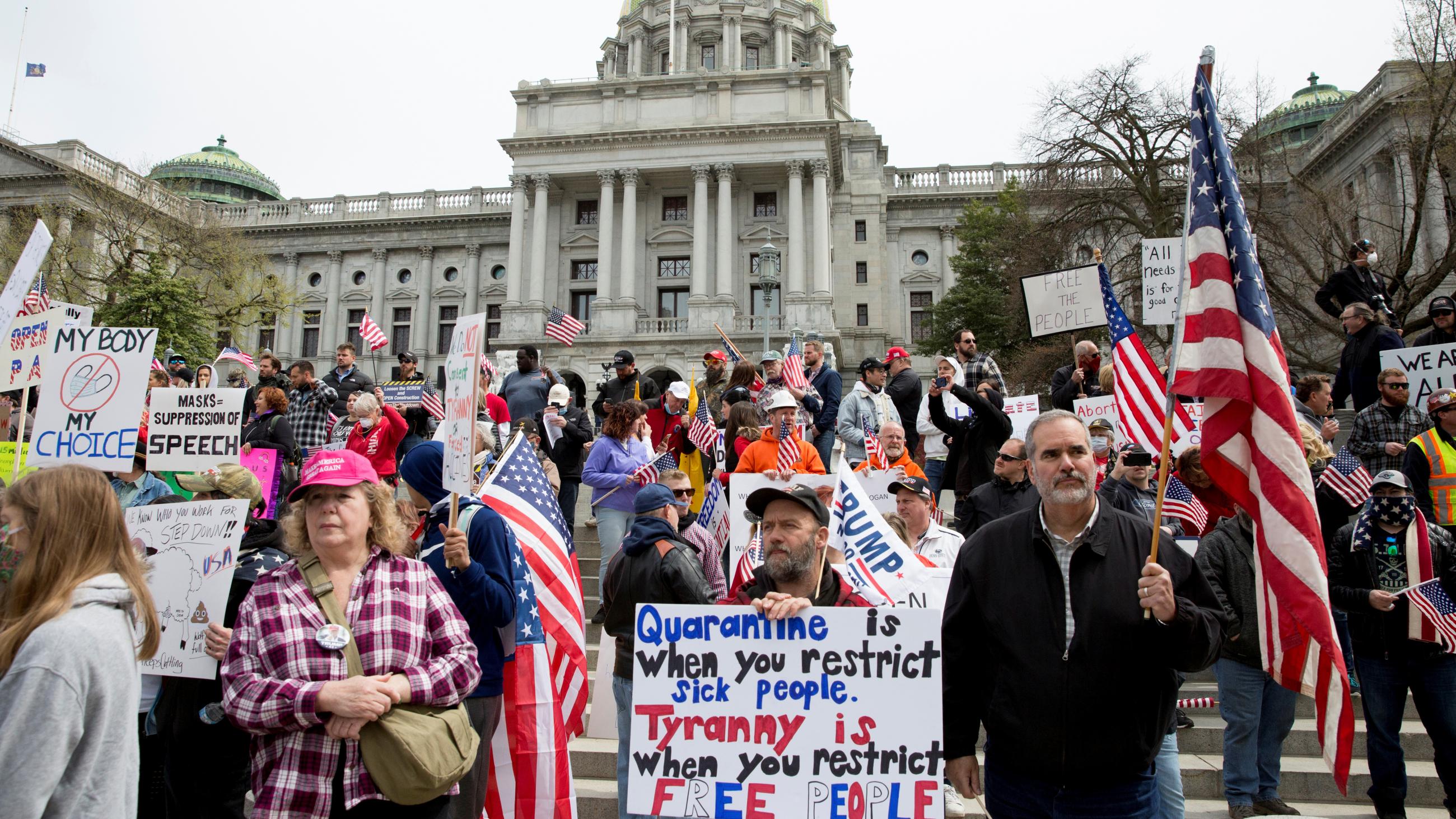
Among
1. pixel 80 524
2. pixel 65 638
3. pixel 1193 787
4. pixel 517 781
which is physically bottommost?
pixel 1193 787

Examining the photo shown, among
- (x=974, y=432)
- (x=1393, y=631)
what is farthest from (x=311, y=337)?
(x=1393, y=631)

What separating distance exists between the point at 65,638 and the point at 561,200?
154 feet

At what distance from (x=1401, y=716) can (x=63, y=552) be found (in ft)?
20.5

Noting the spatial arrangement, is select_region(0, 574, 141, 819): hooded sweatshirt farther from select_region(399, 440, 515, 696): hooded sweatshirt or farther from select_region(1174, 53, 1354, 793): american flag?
select_region(1174, 53, 1354, 793): american flag

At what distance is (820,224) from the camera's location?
43.8 metres

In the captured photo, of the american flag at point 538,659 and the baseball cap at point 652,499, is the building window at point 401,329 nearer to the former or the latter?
the american flag at point 538,659

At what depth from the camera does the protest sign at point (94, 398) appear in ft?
18.3

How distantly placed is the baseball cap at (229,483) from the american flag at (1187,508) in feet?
19.4

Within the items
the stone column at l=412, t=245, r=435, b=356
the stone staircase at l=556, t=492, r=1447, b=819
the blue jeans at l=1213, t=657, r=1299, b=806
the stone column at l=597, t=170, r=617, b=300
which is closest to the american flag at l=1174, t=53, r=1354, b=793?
the blue jeans at l=1213, t=657, r=1299, b=806

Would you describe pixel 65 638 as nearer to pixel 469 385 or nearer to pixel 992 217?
pixel 469 385

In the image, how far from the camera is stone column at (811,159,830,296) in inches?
1702

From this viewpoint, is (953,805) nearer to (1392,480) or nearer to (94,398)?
(1392,480)

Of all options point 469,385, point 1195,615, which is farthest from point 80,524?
point 1195,615

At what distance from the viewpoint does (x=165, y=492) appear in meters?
5.96
